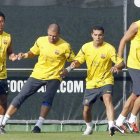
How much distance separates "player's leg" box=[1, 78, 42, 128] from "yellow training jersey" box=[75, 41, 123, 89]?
2.72 ft

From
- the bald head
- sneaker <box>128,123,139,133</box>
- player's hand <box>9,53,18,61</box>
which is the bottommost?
sneaker <box>128,123,139,133</box>

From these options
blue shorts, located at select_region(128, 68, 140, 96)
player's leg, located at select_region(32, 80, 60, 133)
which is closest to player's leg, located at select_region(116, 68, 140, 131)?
blue shorts, located at select_region(128, 68, 140, 96)

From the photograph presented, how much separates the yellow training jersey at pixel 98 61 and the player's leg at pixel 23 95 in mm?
828

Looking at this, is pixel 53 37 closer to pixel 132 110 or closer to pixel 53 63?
pixel 53 63

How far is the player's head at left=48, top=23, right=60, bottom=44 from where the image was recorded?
13920mm

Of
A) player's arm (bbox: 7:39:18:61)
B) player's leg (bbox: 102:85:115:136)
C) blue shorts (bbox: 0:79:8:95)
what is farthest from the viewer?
blue shorts (bbox: 0:79:8:95)

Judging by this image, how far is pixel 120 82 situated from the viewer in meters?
15.2

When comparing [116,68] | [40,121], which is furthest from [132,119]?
[40,121]

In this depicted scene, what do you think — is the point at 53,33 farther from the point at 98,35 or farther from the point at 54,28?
the point at 98,35

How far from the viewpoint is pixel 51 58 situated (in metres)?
14.1

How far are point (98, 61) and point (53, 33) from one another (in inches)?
33.6

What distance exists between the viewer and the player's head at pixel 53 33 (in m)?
13.9

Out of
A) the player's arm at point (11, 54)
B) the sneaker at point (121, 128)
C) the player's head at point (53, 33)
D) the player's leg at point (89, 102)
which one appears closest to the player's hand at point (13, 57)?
the player's arm at point (11, 54)

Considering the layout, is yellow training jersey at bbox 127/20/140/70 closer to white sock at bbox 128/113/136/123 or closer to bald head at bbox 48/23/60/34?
white sock at bbox 128/113/136/123
